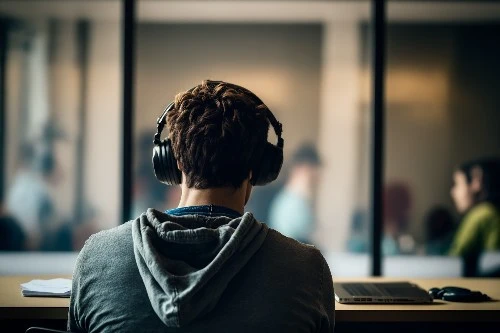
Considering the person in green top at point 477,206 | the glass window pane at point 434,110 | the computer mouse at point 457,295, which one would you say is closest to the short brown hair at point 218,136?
the computer mouse at point 457,295

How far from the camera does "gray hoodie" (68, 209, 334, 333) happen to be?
125 cm

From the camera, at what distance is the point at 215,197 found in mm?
1453

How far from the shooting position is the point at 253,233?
1321 millimetres

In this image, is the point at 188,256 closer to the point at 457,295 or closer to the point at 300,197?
the point at 457,295

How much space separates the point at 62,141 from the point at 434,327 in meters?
3.17

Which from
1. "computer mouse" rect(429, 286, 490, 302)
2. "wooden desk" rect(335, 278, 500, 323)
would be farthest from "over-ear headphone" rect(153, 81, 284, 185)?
"computer mouse" rect(429, 286, 490, 302)

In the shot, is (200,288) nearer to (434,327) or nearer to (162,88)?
(434,327)

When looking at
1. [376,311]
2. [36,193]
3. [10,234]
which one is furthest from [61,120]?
[376,311]

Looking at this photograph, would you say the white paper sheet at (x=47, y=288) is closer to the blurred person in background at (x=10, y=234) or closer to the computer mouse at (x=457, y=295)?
the computer mouse at (x=457, y=295)

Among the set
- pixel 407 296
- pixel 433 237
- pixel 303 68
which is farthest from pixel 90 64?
pixel 407 296

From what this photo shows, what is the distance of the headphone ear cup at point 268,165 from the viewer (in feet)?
5.29

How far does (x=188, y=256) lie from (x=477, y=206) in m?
3.19

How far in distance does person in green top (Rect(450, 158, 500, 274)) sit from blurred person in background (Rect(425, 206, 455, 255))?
89mm

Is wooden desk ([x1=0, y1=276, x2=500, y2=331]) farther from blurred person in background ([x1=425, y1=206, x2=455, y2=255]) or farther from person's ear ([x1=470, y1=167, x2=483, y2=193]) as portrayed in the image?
blurred person in background ([x1=425, y1=206, x2=455, y2=255])
